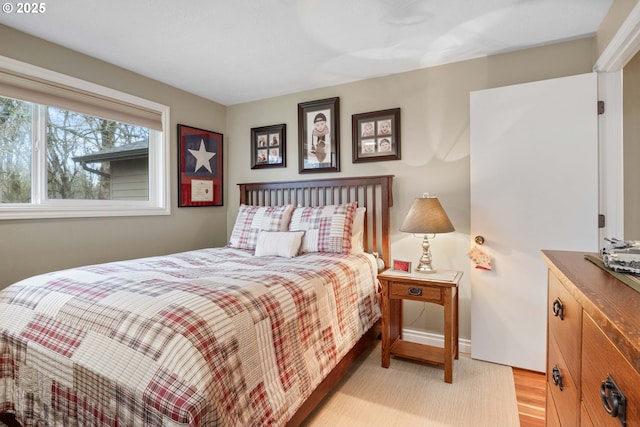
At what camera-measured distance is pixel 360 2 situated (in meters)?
1.87

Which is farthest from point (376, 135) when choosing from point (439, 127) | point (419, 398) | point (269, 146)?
point (419, 398)

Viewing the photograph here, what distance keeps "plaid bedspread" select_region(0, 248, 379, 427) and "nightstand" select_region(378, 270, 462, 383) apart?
63 cm

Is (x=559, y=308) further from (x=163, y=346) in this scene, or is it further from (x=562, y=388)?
(x=163, y=346)

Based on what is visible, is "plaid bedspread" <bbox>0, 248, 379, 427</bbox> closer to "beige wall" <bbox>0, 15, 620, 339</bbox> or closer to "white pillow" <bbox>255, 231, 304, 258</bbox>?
"white pillow" <bbox>255, 231, 304, 258</bbox>

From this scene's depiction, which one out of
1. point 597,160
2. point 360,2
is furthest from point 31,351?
point 597,160

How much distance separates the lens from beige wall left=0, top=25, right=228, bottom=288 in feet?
7.02

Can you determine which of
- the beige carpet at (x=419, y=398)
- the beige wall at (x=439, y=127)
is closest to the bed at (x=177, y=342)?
the beige carpet at (x=419, y=398)

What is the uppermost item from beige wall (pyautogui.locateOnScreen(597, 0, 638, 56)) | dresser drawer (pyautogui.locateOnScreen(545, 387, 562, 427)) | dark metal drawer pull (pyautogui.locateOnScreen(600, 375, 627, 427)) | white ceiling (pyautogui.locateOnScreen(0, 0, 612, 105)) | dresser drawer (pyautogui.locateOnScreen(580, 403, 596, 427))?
white ceiling (pyautogui.locateOnScreen(0, 0, 612, 105))

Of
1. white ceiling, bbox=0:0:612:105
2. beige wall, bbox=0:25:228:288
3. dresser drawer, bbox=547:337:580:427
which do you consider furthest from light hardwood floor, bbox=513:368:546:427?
beige wall, bbox=0:25:228:288

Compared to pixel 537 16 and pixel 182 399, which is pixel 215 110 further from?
pixel 182 399

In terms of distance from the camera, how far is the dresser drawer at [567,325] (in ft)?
2.91

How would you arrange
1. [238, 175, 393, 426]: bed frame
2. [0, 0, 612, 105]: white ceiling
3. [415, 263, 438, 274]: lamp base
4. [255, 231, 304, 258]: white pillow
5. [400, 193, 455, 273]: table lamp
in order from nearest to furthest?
1. [0, 0, 612, 105]: white ceiling
2. [400, 193, 455, 273]: table lamp
3. [415, 263, 438, 274]: lamp base
4. [255, 231, 304, 258]: white pillow
5. [238, 175, 393, 426]: bed frame

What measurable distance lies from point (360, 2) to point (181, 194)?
2.37 meters

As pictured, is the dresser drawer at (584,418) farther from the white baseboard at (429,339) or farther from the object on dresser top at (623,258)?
the white baseboard at (429,339)
